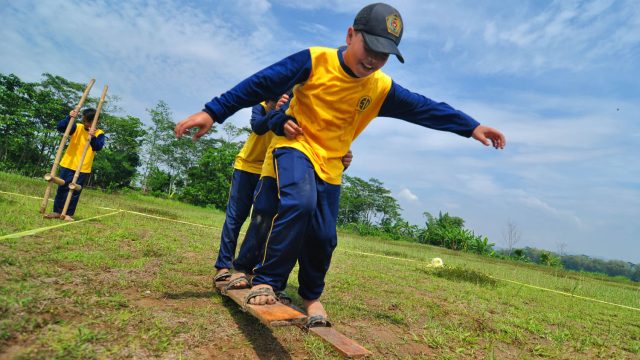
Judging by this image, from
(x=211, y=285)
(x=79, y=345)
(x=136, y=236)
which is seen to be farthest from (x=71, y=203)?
(x=79, y=345)

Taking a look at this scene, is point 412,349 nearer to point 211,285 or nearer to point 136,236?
point 211,285

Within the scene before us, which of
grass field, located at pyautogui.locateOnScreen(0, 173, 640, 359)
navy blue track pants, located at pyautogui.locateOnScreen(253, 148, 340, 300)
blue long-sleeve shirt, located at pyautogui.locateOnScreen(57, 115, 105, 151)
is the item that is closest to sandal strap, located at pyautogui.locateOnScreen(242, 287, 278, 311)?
navy blue track pants, located at pyautogui.locateOnScreen(253, 148, 340, 300)

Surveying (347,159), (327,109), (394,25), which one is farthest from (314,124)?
(394,25)

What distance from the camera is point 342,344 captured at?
2285 millimetres

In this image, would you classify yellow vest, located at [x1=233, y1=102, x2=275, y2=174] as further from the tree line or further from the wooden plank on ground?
the tree line

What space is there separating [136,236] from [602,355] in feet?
19.9

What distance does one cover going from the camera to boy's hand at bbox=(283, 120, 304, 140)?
297 cm

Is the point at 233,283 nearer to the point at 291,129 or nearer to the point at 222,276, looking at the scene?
the point at 222,276

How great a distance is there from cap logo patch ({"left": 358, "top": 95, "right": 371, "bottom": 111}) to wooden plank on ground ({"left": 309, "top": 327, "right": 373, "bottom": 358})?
1706mm

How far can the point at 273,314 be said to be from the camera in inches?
94.0

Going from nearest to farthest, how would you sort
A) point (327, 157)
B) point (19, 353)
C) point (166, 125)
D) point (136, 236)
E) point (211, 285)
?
point (19, 353), point (327, 157), point (211, 285), point (136, 236), point (166, 125)

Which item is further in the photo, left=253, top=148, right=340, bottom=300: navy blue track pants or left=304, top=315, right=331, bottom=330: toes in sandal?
left=253, top=148, right=340, bottom=300: navy blue track pants

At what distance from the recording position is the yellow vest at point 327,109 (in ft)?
9.88

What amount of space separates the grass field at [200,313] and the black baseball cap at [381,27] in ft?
7.17
